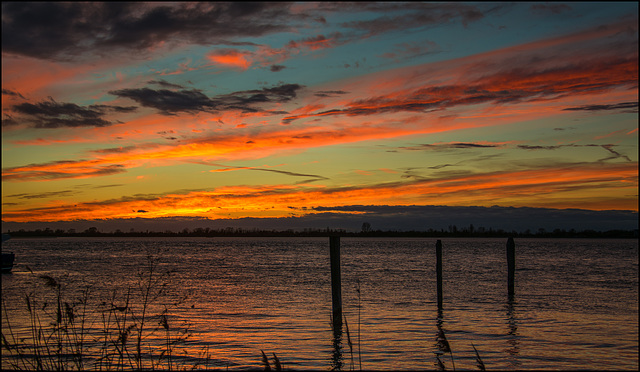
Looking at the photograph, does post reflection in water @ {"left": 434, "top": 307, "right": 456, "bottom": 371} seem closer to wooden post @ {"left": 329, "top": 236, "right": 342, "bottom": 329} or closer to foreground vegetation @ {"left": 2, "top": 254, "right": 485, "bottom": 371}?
foreground vegetation @ {"left": 2, "top": 254, "right": 485, "bottom": 371}

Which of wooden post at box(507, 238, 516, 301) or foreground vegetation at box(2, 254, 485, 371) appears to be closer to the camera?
foreground vegetation at box(2, 254, 485, 371)

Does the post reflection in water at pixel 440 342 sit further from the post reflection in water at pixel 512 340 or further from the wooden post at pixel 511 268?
the wooden post at pixel 511 268

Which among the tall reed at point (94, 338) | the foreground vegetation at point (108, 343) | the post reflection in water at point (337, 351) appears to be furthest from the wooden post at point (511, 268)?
the tall reed at point (94, 338)

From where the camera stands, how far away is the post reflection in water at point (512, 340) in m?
15.8

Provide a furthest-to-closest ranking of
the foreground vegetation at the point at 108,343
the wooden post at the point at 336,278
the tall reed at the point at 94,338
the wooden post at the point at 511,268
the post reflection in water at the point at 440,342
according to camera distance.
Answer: the wooden post at the point at 511,268 → the wooden post at the point at 336,278 → the post reflection in water at the point at 440,342 → the tall reed at the point at 94,338 → the foreground vegetation at the point at 108,343

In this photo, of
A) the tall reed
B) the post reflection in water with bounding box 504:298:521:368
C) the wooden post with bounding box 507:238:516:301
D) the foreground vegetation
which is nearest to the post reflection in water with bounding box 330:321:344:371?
the foreground vegetation

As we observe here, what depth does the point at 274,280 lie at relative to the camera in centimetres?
4412

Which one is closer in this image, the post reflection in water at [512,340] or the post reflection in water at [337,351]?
the post reflection in water at [337,351]

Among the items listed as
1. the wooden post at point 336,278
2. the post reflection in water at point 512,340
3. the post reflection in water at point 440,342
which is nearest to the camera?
the post reflection in water at point 440,342

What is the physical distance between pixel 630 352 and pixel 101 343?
1712 centimetres

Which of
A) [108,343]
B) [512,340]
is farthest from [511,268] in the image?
[108,343]

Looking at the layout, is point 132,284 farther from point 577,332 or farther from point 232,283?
point 577,332

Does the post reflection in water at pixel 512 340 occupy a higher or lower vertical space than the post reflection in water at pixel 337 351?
lower

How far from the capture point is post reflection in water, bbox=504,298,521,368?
15841 mm
